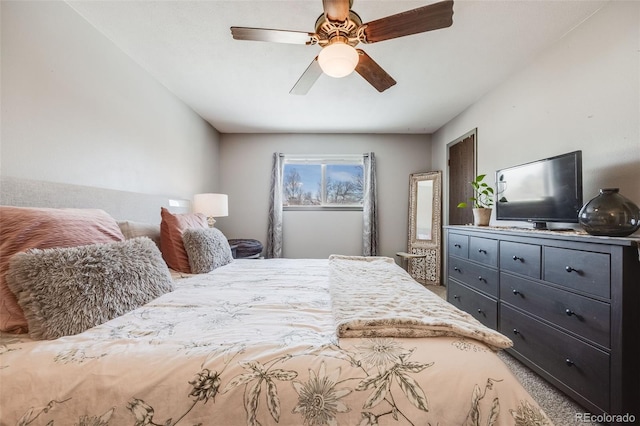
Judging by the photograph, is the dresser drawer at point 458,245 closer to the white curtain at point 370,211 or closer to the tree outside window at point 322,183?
the white curtain at point 370,211

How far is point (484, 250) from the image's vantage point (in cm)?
214

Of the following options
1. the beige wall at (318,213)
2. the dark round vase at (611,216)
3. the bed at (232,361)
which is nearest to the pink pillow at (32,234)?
the bed at (232,361)

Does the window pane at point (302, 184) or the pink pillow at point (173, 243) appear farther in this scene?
the window pane at point (302, 184)

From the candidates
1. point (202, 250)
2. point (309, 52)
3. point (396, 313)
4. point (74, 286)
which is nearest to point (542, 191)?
point (396, 313)

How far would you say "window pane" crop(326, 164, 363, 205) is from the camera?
4496mm

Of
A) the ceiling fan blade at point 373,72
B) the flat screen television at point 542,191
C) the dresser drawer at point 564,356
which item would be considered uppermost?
the ceiling fan blade at point 373,72

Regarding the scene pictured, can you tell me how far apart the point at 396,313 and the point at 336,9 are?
4.87ft

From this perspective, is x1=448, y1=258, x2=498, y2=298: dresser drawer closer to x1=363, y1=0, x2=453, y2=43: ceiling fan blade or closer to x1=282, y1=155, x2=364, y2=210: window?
x1=363, y1=0, x2=453, y2=43: ceiling fan blade

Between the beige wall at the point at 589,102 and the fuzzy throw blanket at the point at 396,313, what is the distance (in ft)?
4.98

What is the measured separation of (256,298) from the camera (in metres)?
1.28

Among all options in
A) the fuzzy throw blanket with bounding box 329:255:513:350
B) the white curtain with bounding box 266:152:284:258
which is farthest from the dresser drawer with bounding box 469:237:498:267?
the white curtain with bounding box 266:152:284:258

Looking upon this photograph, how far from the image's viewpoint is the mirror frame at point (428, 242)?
3.99 meters

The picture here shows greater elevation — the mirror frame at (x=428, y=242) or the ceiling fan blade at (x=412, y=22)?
the ceiling fan blade at (x=412, y=22)

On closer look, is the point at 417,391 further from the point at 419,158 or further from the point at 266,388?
the point at 419,158
